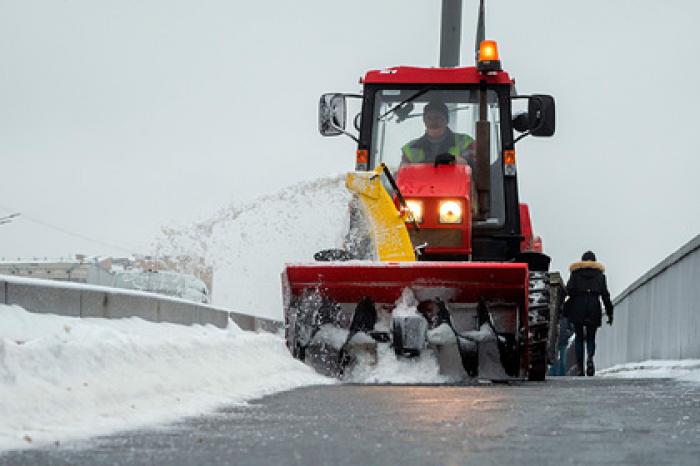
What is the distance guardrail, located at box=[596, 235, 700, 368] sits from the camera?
13648 mm

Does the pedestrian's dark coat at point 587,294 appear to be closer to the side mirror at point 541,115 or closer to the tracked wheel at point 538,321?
the side mirror at point 541,115

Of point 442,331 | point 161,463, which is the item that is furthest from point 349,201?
point 161,463

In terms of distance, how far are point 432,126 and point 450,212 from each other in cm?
102

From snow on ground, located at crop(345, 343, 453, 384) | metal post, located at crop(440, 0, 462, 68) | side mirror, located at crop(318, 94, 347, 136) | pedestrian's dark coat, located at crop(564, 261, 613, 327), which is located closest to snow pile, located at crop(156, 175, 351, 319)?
side mirror, located at crop(318, 94, 347, 136)

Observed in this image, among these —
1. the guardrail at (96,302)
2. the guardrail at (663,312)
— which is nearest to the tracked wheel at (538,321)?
the guardrail at (96,302)

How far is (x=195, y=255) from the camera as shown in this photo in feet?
45.2

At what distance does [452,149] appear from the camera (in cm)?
1139

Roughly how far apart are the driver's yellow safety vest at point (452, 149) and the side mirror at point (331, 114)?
707 millimetres

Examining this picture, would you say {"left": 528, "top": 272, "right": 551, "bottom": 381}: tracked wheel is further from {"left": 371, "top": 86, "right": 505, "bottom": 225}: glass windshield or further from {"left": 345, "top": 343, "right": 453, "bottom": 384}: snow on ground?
{"left": 371, "top": 86, "right": 505, "bottom": 225}: glass windshield

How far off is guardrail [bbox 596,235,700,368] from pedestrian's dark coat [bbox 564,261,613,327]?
28.0 inches

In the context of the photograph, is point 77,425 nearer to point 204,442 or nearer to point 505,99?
point 204,442

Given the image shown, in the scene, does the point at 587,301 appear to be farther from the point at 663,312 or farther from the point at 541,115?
the point at 541,115

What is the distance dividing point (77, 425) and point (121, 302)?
319cm

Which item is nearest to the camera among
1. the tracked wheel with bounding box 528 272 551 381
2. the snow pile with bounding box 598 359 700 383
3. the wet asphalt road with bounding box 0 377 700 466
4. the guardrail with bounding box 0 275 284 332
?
the wet asphalt road with bounding box 0 377 700 466
